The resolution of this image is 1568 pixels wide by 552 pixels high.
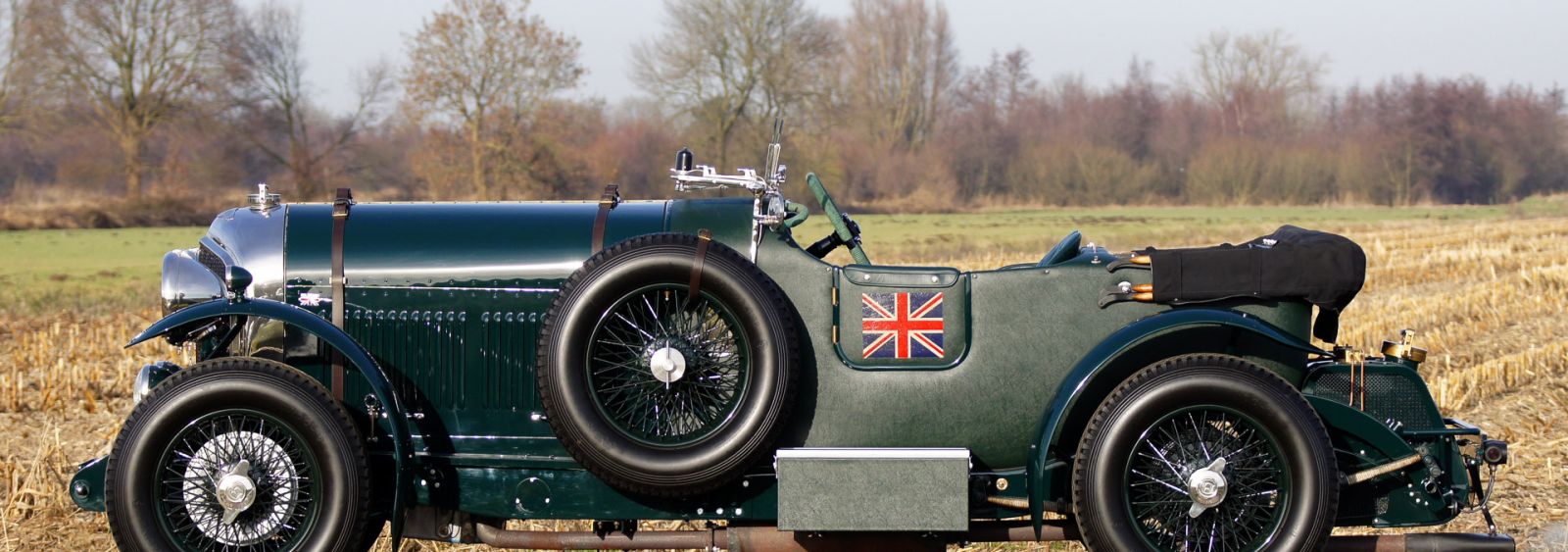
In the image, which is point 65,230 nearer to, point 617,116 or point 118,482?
point 617,116

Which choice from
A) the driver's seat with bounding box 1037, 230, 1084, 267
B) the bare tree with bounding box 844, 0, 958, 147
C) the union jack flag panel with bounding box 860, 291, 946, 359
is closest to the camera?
the union jack flag panel with bounding box 860, 291, 946, 359

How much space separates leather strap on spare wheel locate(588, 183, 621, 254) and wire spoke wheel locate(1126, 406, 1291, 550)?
75.9 inches

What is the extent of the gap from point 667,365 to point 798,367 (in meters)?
0.43

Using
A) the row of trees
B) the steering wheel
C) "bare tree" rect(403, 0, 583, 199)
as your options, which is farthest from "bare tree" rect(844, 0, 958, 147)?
the steering wheel

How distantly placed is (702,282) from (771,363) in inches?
13.5

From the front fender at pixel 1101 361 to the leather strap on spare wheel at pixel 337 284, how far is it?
2403mm

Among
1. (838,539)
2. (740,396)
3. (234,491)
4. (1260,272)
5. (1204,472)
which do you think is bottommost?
(838,539)

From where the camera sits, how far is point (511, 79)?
35344 millimetres

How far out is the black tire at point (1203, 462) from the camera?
424 centimetres

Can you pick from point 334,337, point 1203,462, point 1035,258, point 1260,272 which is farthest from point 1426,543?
point 1035,258

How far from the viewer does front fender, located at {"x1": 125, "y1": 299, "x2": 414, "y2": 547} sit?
4.41 m

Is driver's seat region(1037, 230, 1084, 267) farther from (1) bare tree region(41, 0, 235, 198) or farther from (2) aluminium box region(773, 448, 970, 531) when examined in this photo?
(1) bare tree region(41, 0, 235, 198)

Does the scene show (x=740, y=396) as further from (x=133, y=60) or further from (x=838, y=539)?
(x=133, y=60)

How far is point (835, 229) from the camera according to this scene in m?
5.20
